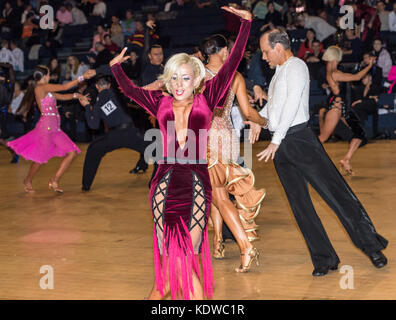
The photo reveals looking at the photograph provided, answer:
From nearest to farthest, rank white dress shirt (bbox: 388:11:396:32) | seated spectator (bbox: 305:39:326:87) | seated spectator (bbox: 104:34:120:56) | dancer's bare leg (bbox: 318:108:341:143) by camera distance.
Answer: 1. dancer's bare leg (bbox: 318:108:341:143)
2. seated spectator (bbox: 305:39:326:87)
3. white dress shirt (bbox: 388:11:396:32)
4. seated spectator (bbox: 104:34:120:56)

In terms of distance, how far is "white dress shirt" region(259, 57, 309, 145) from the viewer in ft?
15.3

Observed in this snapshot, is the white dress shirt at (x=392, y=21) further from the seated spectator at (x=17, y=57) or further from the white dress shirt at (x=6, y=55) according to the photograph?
the white dress shirt at (x=6, y=55)

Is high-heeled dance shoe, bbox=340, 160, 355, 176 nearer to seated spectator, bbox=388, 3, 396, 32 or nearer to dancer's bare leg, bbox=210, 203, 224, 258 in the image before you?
dancer's bare leg, bbox=210, 203, 224, 258

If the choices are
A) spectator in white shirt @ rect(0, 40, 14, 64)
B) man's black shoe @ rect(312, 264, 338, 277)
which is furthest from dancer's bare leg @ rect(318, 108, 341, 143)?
spectator in white shirt @ rect(0, 40, 14, 64)

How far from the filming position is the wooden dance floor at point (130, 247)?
465 centimetres

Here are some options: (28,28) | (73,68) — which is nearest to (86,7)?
(28,28)

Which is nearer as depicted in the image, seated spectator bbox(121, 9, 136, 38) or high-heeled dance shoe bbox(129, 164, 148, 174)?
high-heeled dance shoe bbox(129, 164, 148, 174)

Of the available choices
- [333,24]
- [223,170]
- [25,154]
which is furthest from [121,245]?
[333,24]

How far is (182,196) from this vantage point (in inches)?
145

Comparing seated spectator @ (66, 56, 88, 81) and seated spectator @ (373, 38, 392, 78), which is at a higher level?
seated spectator @ (373, 38, 392, 78)

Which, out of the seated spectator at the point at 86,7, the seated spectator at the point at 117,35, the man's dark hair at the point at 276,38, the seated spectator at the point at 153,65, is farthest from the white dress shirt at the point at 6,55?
the man's dark hair at the point at 276,38

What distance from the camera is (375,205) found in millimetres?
7312

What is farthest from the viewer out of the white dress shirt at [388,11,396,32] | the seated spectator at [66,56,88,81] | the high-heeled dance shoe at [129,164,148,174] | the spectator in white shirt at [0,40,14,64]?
the spectator in white shirt at [0,40,14,64]

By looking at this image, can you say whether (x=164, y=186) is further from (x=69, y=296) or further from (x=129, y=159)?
(x=129, y=159)
